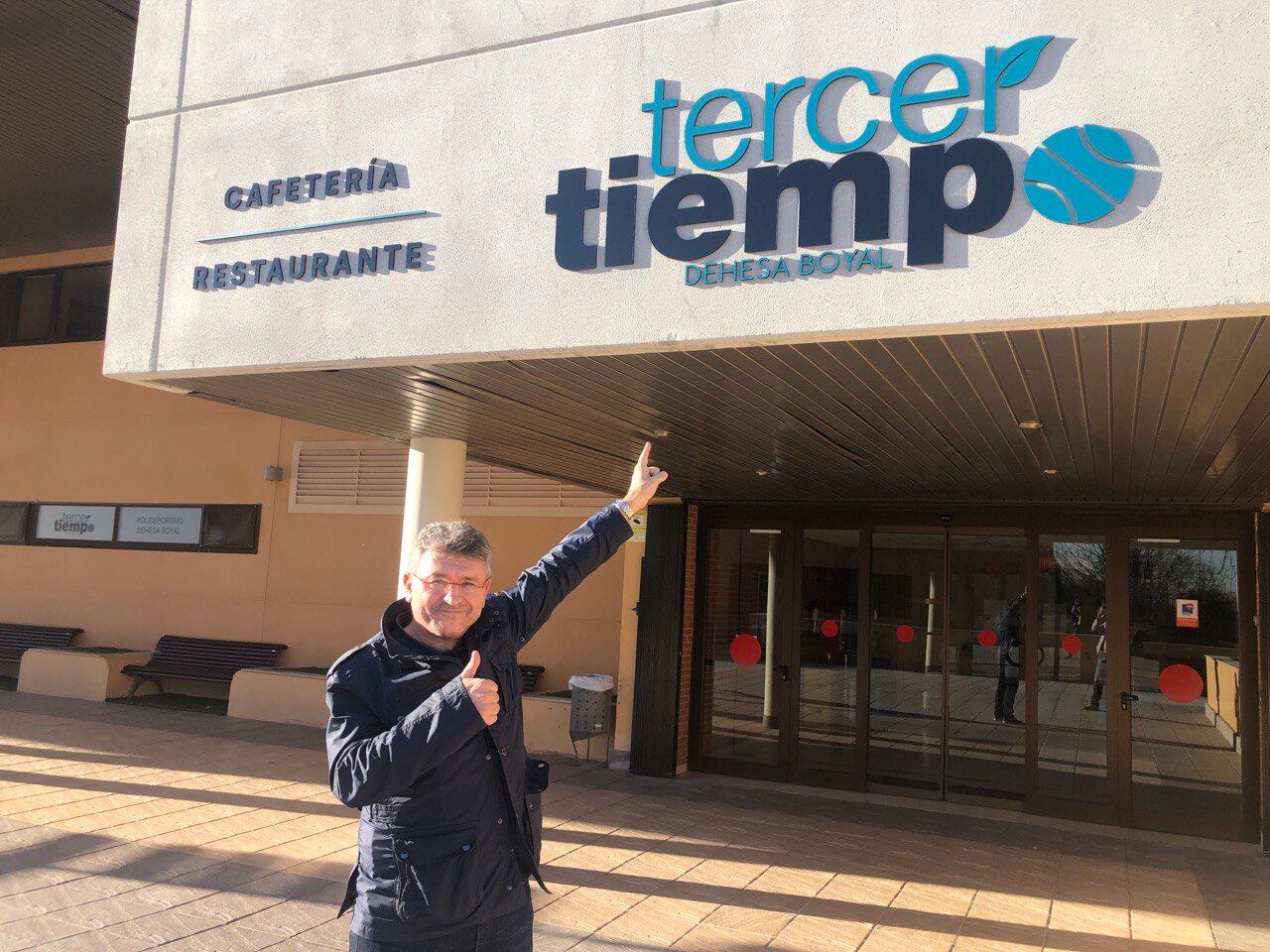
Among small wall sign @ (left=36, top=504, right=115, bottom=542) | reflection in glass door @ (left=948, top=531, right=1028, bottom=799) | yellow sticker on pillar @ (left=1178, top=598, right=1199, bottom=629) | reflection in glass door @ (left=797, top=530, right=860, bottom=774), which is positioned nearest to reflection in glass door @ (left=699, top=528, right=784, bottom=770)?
reflection in glass door @ (left=797, top=530, right=860, bottom=774)

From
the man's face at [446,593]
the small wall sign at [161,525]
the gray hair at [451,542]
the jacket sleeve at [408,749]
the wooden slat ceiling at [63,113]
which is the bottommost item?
the jacket sleeve at [408,749]

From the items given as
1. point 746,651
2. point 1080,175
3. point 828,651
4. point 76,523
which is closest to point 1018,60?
point 1080,175

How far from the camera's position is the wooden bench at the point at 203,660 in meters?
12.9

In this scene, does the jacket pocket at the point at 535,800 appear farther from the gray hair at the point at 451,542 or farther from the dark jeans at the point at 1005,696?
the dark jeans at the point at 1005,696

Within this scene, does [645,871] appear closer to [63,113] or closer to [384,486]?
[384,486]

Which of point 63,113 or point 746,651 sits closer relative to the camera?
point 746,651

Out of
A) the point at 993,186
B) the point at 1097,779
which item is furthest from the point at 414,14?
the point at 1097,779

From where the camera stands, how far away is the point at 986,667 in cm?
906

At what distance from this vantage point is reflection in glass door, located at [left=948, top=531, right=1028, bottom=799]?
352 inches

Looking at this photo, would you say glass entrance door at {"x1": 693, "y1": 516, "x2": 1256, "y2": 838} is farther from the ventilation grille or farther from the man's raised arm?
the man's raised arm

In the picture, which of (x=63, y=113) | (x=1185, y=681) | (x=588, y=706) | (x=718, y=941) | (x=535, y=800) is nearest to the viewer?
(x=535, y=800)

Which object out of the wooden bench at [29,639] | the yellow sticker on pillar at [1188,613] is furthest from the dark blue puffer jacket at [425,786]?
the wooden bench at [29,639]

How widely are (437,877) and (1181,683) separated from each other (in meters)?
7.90

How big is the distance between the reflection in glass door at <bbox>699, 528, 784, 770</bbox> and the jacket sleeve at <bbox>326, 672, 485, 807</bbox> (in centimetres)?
787
